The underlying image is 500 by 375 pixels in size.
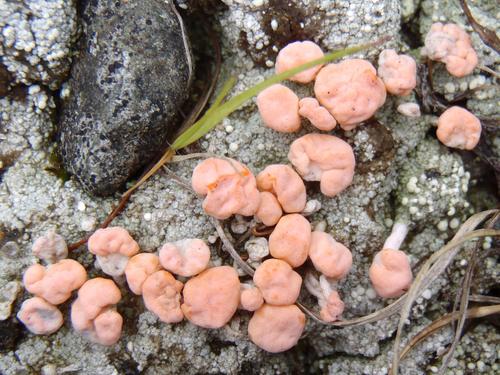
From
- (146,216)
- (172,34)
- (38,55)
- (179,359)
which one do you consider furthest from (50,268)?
(172,34)

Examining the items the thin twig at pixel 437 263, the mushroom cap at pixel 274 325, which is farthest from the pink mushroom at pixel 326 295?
the thin twig at pixel 437 263

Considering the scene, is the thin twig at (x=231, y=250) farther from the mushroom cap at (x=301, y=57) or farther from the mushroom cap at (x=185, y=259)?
the mushroom cap at (x=301, y=57)

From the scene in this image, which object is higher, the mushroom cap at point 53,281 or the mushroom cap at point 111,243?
the mushroom cap at point 111,243

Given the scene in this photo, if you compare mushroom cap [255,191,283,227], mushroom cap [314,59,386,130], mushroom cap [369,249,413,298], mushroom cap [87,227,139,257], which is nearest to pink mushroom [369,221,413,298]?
mushroom cap [369,249,413,298]

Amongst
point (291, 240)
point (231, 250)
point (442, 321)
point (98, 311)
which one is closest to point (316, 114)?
point (291, 240)

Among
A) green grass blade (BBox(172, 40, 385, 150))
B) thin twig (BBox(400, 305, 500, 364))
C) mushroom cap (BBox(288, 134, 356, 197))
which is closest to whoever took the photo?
green grass blade (BBox(172, 40, 385, 150))

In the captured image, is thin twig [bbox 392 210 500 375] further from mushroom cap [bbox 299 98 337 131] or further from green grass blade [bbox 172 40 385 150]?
green grass blade [bbox 172 40 385 150]

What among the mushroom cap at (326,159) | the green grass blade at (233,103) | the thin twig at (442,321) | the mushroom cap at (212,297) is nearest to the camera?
the green grass blade at (233,103)
